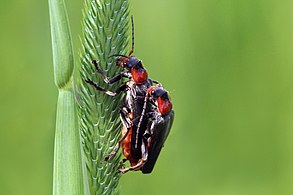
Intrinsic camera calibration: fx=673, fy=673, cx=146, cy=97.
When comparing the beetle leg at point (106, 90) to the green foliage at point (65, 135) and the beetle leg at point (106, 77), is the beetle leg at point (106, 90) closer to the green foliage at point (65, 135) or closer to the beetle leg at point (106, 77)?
the beetle leg at point (106, 77)

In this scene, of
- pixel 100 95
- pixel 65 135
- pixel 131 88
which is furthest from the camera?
pixel 131 88

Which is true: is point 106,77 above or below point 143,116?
above

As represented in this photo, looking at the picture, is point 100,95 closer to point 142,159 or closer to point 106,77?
point 106,77

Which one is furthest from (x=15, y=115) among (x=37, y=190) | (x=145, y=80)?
(x=145, y=80)

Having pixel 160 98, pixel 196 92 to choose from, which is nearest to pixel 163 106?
pixel 160 98

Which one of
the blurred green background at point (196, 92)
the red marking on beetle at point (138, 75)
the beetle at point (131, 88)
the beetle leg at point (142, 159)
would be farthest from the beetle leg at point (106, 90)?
the blurred green background at point (196, 92)

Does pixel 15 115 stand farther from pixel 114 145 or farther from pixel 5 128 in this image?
pixel 114 145
